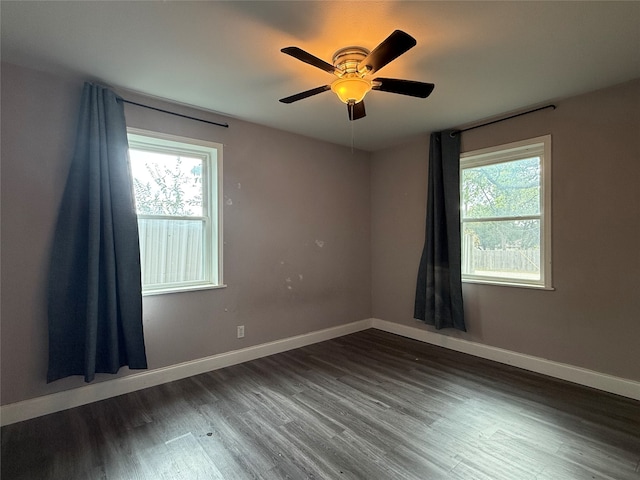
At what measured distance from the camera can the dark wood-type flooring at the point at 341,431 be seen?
1768mm

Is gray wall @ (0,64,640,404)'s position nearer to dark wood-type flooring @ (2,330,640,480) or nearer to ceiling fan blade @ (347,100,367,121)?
dark wood-type flooring @ (2,330,640,480)

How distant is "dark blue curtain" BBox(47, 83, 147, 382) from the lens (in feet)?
7.61

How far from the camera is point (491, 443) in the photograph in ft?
6.51

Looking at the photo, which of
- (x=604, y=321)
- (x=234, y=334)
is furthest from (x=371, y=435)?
(x=604, y=321)

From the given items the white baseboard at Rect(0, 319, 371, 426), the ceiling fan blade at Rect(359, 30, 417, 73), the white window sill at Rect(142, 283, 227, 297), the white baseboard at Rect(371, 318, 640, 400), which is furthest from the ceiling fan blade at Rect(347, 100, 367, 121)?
the white baseboard at Rect(371, 318, 640, 400)

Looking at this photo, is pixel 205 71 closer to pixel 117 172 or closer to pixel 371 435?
pixel 117 172

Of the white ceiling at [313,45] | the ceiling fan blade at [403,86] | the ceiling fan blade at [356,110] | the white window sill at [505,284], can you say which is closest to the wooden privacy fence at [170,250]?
the white ceiling at [313,45]

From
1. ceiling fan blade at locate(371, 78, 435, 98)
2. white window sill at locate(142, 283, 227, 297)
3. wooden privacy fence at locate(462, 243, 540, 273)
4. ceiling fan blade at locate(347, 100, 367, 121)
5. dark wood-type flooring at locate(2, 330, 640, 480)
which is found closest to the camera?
dark wood-type flooring at locate(2, 330, 640, 480)

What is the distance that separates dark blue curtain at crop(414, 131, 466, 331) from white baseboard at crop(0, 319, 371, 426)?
1.50 m

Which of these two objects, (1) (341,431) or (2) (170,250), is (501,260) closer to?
(1) (341,431)

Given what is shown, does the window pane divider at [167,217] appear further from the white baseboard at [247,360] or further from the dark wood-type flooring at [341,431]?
the dark wood-type flooring at [341,431]

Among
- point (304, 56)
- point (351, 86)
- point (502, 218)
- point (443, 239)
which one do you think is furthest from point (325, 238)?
point (304, 56)

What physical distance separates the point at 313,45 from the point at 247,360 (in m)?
2.97

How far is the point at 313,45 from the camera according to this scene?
2.02 m
